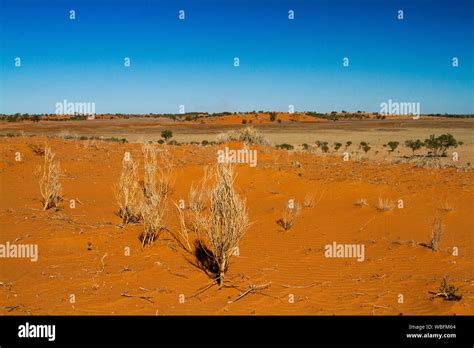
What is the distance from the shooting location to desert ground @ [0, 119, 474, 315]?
4594 millimetres

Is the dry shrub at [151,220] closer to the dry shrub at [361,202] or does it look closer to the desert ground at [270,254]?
the desert ground at [270,254]

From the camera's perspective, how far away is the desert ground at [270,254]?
459 centimetres

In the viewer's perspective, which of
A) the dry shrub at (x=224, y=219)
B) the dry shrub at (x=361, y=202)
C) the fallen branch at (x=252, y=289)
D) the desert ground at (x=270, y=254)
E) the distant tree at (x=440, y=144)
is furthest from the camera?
the distant tree at (x=440, y=144)

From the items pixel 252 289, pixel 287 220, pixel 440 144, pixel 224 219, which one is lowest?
pixel 252 289

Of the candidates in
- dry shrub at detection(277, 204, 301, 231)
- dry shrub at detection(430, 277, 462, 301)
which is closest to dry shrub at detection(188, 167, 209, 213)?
dry shrub at detection(277, 204, 301, 231)

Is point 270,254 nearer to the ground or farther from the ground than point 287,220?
nearer to the ground

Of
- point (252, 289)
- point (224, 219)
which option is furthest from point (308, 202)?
point (252, 289)

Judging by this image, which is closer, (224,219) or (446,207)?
(224,219)

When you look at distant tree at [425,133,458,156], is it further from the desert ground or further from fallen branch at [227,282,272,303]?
fallen branch at [227,282,272,303]

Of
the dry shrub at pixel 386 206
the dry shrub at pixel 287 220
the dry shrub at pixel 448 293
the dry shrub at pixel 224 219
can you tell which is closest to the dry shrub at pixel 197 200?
the dry shrub at pixel 224 219

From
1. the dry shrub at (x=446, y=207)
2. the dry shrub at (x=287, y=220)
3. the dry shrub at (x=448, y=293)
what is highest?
the dry shrub at (x=446, y=207)

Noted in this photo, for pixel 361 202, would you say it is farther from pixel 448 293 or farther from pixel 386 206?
pixel 448 293

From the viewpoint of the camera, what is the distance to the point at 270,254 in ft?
20.5
